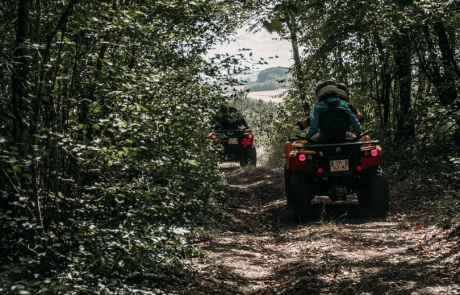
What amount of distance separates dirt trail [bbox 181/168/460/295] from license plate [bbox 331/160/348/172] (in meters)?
0.85

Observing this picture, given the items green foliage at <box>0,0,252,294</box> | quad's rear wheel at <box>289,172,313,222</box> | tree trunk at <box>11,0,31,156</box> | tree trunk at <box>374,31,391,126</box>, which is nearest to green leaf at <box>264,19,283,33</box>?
green foliage at <box>0,0,252,294</box>

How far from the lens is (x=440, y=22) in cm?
1149

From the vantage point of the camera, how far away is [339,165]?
8375 mm

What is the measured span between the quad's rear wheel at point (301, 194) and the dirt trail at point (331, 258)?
0.71 feet

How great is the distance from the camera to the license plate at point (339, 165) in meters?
8.37

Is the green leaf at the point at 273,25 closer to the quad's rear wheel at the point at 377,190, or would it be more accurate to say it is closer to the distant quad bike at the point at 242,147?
the quad's rear wheel at the point at 377,190

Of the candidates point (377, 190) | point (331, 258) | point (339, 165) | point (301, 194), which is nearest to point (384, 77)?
point (377, 190)

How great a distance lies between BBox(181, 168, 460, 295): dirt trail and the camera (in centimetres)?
521

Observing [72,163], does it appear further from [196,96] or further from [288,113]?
[288,113]

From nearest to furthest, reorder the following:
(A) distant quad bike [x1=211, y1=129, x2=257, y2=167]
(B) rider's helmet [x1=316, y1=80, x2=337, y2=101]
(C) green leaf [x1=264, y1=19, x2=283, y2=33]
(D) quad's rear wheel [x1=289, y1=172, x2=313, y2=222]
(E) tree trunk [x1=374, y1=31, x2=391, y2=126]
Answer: (C) green leaf [x1=264, y1=19, x2=283, y2=33] → (D) quad's rear wheel [x1=289, y1=172, x2=313, y2=222] → (B) rider's helmet [x1=316, y1=80, x2=337, y2=101] → (E) tree trunk [x1=374, y1=31, x2=391, y2=126] → (A) distant quad bike [x1=211, y1=129, x2=257, y2=167]

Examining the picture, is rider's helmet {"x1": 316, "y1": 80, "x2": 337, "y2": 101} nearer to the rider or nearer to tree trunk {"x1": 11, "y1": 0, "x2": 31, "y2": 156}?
the rider

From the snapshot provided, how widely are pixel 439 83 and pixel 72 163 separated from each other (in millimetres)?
9660

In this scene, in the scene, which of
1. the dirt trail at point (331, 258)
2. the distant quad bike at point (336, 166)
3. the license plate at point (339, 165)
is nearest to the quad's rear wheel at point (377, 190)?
the distant quad bike at point (336, 166)

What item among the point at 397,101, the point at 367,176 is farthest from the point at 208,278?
the point at 397,101
